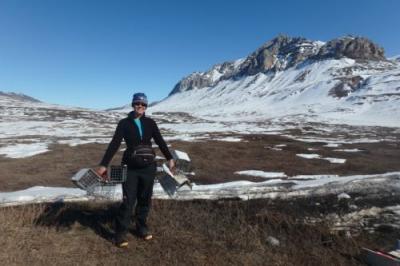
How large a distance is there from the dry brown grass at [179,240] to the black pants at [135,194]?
0.33m

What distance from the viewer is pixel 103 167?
19.3 ft

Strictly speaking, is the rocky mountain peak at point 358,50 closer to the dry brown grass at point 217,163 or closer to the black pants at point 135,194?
the dry brown grass at point 217,163

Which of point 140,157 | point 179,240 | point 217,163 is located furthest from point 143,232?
point 217,163

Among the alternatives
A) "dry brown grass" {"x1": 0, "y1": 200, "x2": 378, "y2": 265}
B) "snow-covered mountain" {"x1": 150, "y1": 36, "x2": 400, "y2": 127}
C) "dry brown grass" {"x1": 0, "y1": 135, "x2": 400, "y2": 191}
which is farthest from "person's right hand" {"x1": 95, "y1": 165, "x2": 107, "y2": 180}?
"snow-covered mountain" {"x1": 150, "y1": 36, "x2": 400, "y2": 127}

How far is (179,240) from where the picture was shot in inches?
239

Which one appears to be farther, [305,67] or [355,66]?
[305,67]

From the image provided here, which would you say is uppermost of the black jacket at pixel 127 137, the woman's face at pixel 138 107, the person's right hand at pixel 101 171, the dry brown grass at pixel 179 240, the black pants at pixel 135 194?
the woman's face at pixel 138 107

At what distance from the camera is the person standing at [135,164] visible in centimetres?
590

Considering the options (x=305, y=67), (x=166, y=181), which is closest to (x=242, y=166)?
(x=166, y=181)

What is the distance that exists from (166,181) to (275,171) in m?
12.9

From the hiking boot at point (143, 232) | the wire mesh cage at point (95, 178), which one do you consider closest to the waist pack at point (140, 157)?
the wire mesh cage at point (95, 178)

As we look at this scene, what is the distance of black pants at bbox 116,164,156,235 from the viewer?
5.91 m

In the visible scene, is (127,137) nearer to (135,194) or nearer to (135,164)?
(135,164)

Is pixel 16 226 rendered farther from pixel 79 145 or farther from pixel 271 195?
pixel 79 145
